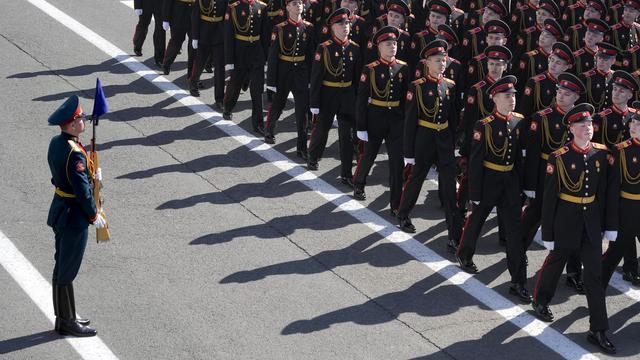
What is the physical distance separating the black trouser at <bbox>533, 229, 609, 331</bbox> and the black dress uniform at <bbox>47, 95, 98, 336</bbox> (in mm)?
4448

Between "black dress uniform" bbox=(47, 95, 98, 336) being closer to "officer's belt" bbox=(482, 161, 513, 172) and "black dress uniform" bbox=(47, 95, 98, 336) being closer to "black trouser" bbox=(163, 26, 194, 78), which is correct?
"officer's belt" bbox=(482, 161, 513, 172)

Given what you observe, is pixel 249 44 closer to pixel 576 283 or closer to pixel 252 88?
pixel 252 88

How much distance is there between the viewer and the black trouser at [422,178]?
13.9 metres

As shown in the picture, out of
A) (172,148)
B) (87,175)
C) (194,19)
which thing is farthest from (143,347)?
(194,19)

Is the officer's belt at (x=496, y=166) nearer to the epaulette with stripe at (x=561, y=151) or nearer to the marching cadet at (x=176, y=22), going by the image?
the epaulette with stripe at (x=561, y=151)

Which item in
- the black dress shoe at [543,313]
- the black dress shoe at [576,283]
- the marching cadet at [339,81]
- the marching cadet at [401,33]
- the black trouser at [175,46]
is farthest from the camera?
the black trouser at [175,46]

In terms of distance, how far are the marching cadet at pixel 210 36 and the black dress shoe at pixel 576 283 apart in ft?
20.7

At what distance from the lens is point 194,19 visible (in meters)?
18.0

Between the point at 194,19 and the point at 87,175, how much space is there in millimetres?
6980

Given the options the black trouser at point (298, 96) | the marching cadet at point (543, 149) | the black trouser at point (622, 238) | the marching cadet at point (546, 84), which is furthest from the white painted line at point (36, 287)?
the marching cadet at point (546, 84)

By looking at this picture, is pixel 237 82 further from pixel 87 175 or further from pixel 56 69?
pixel 87 175

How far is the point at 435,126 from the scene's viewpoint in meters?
14.0

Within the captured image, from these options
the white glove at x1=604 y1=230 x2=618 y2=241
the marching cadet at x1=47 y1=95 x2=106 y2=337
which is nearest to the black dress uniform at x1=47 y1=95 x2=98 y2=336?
the marching cadet at x1=47 y1=95 x2=106 y2=337

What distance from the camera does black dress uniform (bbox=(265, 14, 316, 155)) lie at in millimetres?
16297
